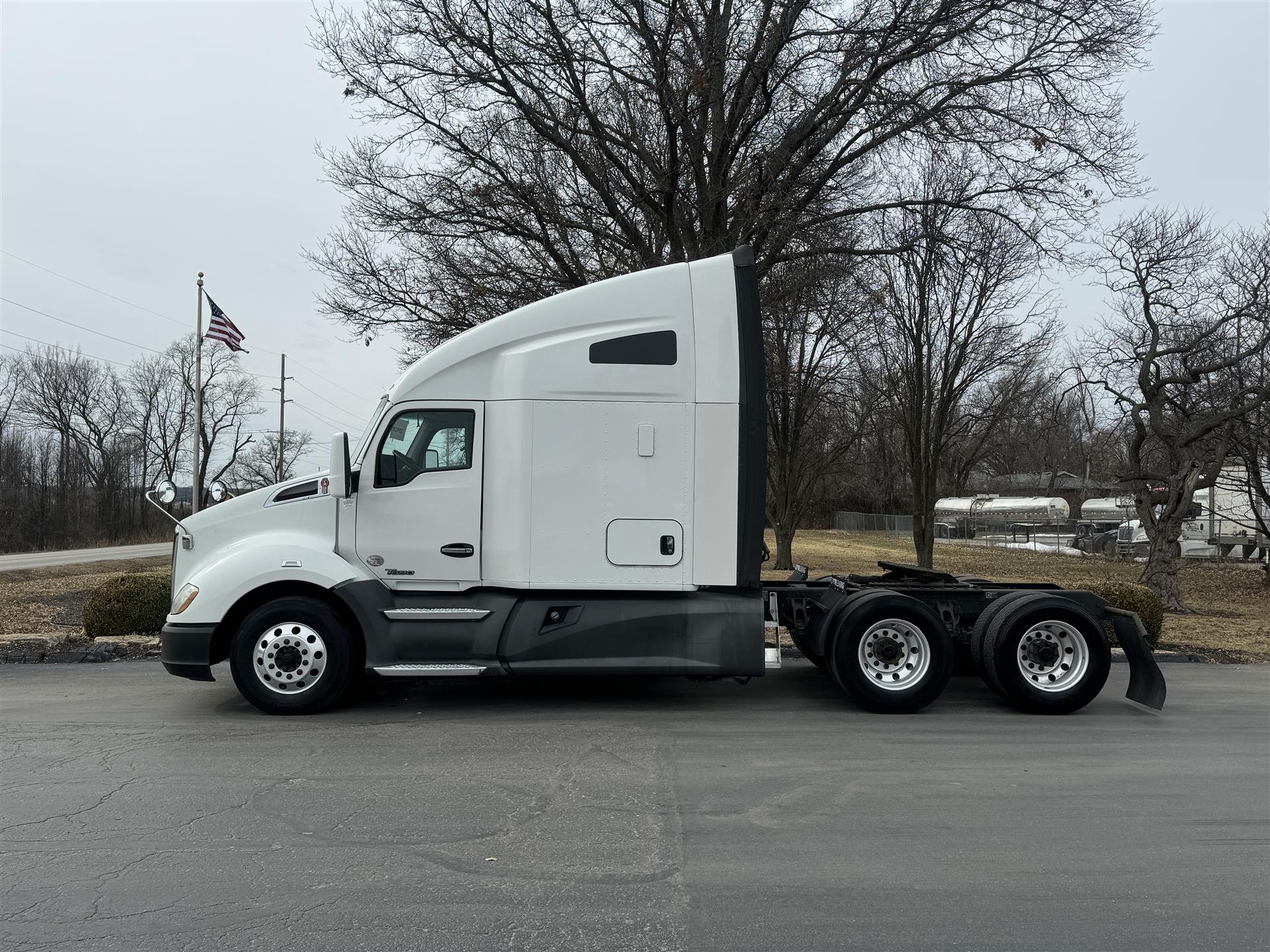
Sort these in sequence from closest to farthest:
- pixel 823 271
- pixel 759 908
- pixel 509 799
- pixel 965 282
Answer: pixel 759 908 → pixel 509 799 → pixel 823 271 → pixel 965 282

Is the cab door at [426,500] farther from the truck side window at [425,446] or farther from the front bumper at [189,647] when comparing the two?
the front bumper at [189,647]

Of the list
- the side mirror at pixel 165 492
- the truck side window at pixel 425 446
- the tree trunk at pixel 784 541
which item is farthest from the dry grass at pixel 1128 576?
the side mirror at pixel 165 492

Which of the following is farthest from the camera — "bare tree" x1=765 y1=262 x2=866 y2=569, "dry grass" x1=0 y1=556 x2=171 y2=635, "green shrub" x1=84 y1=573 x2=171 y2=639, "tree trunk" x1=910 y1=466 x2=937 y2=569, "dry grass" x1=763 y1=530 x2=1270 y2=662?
"tree trunk" x1=910 y1=466 x2=937 y2=569

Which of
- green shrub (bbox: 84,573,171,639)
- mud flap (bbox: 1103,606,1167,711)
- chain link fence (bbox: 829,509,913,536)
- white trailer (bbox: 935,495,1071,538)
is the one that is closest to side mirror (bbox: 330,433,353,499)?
green shrub (bbox: 84,573,171,639)

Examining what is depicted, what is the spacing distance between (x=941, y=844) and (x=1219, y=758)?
3.12 metres

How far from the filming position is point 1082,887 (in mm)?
4117

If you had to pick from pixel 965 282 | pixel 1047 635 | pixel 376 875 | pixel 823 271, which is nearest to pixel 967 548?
pixel 965 282

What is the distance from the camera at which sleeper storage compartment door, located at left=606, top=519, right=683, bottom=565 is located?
743cm

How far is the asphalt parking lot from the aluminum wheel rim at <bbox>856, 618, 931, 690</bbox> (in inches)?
17.7

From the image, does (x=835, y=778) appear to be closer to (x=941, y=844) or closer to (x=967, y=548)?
(x=941, y=844)

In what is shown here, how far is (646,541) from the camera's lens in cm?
745

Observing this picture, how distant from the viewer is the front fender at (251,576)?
7328 mm

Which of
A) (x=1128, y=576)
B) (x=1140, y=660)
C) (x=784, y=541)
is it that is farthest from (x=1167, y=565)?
(x=1140, y=660)

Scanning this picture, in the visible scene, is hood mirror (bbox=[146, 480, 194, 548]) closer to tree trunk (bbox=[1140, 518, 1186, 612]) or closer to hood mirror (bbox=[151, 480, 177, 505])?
hood mirror (bbox=[151, 480, 177, 505])
